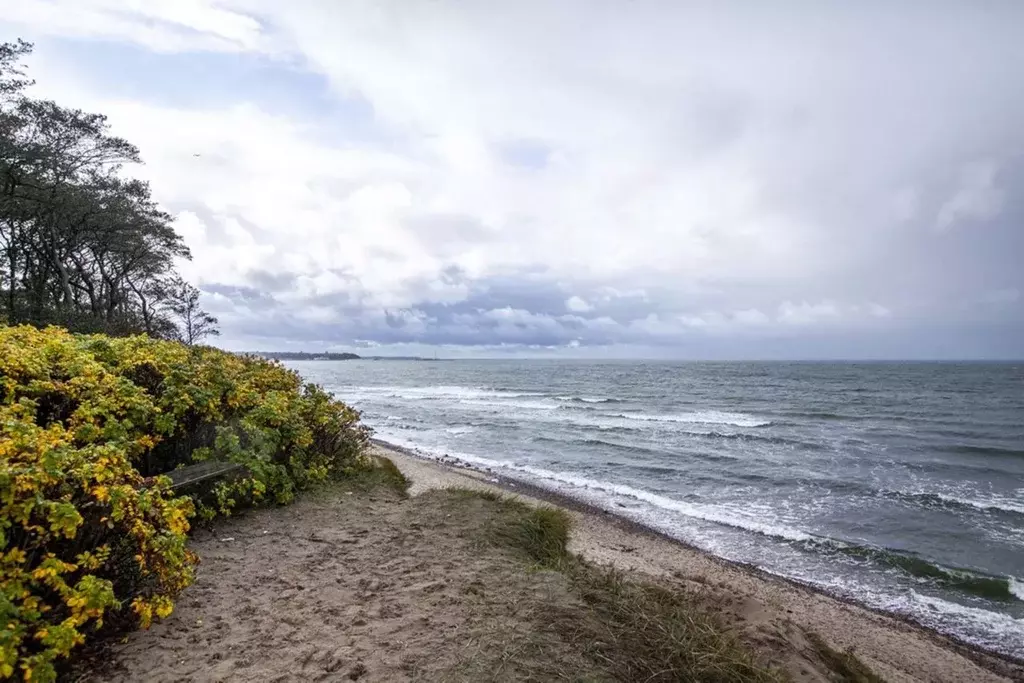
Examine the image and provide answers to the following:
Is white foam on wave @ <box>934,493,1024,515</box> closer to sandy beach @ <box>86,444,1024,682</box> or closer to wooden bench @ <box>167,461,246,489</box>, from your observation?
sandy beach @ <box>86,444,1024,682</box>

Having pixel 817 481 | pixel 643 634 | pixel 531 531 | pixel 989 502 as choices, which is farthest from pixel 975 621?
pixel 817 481

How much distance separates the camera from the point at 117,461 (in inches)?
170

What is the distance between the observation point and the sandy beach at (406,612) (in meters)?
3.97

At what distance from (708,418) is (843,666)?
1070 inches

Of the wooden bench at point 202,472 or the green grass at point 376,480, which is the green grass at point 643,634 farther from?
the green grass at point 376,480

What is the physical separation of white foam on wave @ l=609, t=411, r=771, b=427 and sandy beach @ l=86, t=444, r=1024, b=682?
21.2 metres

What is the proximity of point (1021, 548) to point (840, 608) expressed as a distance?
595cm

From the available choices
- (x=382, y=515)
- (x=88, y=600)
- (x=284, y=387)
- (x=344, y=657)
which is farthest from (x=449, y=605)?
(x=284, y=387)

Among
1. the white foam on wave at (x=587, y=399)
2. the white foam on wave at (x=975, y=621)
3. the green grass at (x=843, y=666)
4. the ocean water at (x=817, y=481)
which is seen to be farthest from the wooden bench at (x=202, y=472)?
the white foam on wave at (x=587, y=399)

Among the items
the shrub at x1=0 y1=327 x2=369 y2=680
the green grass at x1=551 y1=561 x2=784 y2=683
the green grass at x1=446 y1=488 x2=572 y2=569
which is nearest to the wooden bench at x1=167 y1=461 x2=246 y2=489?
the shrub at x1=0 y1=327 x2=369 y2=680

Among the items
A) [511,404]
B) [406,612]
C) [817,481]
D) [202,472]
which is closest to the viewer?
[406,612]

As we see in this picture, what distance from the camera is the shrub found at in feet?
11.4

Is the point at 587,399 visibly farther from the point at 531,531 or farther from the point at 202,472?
the point at 202,472

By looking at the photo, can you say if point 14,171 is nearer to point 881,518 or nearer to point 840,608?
point 840,608
